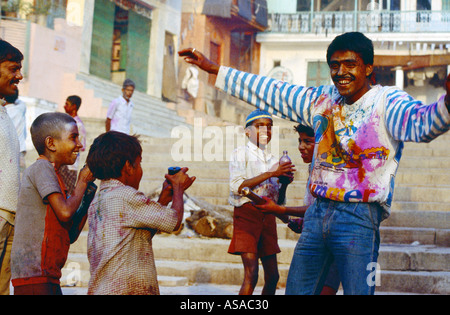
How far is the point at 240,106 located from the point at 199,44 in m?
3.06

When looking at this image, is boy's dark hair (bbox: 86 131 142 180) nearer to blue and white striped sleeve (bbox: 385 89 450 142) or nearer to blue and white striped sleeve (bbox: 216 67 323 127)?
blue and white striped sleeve (bbox: 216 67 323 127)

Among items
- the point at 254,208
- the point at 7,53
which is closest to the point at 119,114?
the point at 254,208

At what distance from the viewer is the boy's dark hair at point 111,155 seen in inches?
132

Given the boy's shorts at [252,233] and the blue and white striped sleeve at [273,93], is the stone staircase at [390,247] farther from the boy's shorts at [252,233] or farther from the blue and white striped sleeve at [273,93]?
the blue and white striped sleeve at [273,93]

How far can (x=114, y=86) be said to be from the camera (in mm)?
18781

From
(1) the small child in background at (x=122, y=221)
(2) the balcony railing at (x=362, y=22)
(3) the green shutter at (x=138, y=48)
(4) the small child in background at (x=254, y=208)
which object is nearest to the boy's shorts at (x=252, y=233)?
(4) the small child in background at (x=254, y=208)

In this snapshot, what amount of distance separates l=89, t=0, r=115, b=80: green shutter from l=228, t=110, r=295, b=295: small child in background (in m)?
14.0

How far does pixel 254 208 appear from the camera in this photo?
5.09 m

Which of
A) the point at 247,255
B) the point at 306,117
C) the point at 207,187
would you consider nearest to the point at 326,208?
the point at 306,117

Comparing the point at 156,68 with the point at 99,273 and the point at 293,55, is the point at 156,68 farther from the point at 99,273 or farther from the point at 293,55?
the point at 99,273

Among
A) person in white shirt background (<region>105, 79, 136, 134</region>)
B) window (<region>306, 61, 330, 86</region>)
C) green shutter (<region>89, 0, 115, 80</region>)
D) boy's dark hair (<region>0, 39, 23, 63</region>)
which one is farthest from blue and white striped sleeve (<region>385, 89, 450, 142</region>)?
window (<region>306, 61, 330, 86</region>)

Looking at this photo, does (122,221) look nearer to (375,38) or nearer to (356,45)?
(356,45)

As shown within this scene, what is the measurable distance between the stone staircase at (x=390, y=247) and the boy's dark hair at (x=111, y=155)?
335 cm

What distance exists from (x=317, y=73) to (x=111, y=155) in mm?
23964
